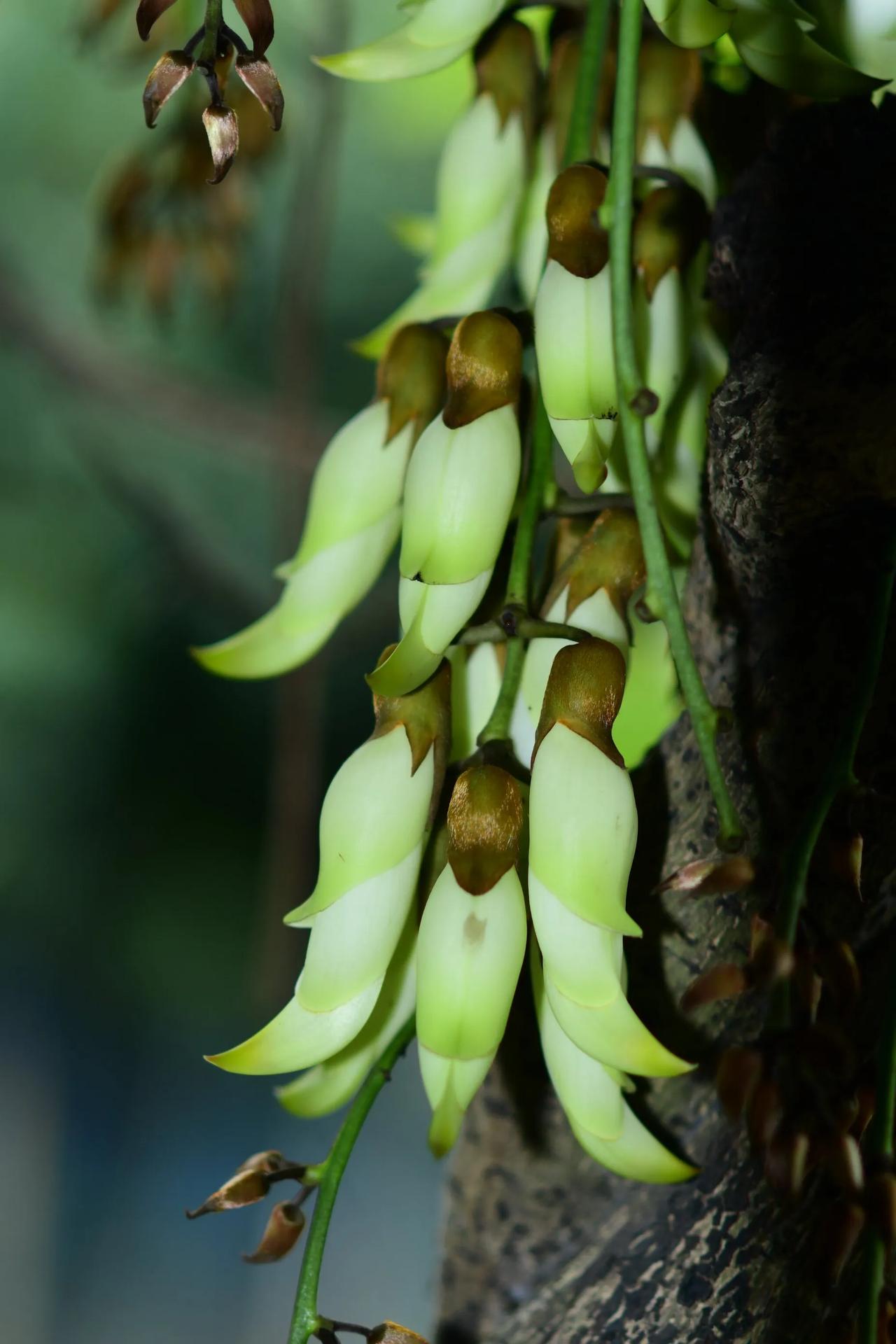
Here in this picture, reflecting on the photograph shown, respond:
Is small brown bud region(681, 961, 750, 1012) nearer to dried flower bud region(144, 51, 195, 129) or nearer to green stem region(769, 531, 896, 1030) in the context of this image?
green stem region(769, 531, 896, 1030)

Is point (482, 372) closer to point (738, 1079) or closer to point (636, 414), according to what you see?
point (636, 414)

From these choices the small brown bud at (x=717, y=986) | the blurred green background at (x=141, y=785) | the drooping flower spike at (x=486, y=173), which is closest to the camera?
the small brown bud at (x=717, y=986)

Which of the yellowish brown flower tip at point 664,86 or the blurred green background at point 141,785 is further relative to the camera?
the blurred green background at point 141,785

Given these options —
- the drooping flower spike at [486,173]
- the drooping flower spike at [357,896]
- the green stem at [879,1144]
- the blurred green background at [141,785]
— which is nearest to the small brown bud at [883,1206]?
the green stem at [879,1144]

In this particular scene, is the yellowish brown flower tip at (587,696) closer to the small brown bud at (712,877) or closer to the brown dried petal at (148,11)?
the small brown bud at (712,877)

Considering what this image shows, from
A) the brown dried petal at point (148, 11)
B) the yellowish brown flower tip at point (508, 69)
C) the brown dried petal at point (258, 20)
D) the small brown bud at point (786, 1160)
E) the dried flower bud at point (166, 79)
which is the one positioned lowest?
the small brown bud at point (786, 1160)
